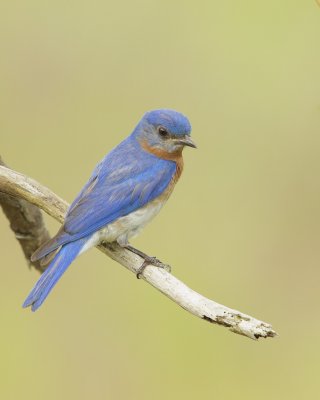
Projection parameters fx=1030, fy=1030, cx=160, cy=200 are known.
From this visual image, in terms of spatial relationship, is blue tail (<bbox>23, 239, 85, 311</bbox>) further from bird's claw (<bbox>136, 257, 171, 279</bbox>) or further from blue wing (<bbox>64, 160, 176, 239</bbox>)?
bird's claw (<bbox>136, 257, 171, 279</bbox>)

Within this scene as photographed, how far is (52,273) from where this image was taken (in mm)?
4660

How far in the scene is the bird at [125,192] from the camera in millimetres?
4766

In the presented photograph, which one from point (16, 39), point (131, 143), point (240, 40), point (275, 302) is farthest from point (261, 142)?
point (131, 143)

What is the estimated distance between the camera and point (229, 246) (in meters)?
7.20

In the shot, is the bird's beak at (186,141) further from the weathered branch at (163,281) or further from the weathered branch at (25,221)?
the weathered branch at (25,221)

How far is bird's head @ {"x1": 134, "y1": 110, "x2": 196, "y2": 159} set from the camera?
5.14 metres

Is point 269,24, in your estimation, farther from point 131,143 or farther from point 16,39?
point 131,143

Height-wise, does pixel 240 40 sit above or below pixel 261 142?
above

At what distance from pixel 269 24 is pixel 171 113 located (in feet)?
11.1

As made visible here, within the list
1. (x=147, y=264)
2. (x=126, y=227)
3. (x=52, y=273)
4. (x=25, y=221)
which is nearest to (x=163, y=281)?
(x=147, y=264)

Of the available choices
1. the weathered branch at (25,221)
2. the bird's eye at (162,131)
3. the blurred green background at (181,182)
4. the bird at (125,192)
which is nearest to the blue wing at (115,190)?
the bird at (125,192)

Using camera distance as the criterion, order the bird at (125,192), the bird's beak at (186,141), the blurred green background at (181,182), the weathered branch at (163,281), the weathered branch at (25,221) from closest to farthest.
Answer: the weathered branch at (163,281)
the bird at (125,192)
the weathered branch at (25,221)
the bird's beak at (186,141)
the blurred green background at (181,182)

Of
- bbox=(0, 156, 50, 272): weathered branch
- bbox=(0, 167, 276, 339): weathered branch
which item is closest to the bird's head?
bbox=(0, 167, 276, 339): weathered branch

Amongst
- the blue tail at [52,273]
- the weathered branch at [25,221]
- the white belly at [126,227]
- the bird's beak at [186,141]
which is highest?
the bird's beak at [186,141]
